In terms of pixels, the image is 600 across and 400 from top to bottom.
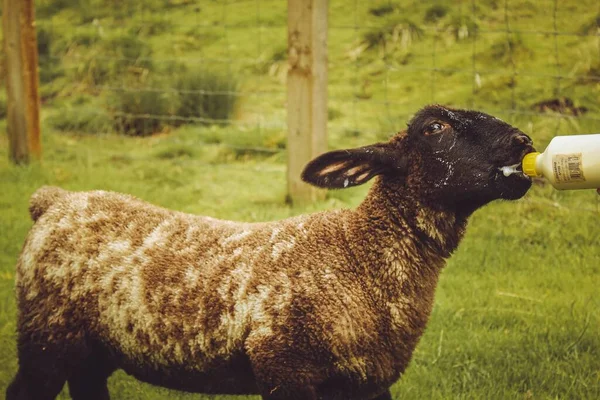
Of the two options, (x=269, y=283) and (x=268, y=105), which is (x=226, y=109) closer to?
(x=268, y=105)

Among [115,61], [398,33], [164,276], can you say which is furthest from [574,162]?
[115,61]

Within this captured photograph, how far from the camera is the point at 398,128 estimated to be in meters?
6.31

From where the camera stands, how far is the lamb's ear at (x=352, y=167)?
265 cm

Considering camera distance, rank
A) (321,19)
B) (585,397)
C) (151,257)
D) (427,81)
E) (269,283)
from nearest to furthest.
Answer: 1. (269,283)
2. (151,257)
3. (585,397)
4. (321,19)
5. (427,81)

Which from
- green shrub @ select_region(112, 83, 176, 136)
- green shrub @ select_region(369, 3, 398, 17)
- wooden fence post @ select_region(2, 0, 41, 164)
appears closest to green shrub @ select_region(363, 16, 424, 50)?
green shrub @ select_region(369, 3, 398, 17)

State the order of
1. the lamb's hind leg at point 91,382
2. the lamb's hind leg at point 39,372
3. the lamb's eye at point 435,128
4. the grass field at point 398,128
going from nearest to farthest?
the lamb's eye at point 435,128
the lamb's hind leg at point 39,372
the lamb's hind leg at point 91,382
the grass field at point 398,128

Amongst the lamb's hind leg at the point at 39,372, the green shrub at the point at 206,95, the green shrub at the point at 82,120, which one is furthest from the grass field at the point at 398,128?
the lamb's hind leg at the point at 39,372

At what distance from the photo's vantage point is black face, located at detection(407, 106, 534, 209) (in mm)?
2514

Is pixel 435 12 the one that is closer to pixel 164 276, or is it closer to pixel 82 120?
pixel 82 120

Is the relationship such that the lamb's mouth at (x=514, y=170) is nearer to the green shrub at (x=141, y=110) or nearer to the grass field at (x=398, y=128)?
the grass field at (x=398, y=128)

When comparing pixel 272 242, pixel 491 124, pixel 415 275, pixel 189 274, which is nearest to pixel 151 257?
pixel 189 274

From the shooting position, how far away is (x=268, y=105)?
774 centimetres

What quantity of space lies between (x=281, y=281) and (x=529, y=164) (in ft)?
3.06

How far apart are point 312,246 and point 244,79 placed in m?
5.25
